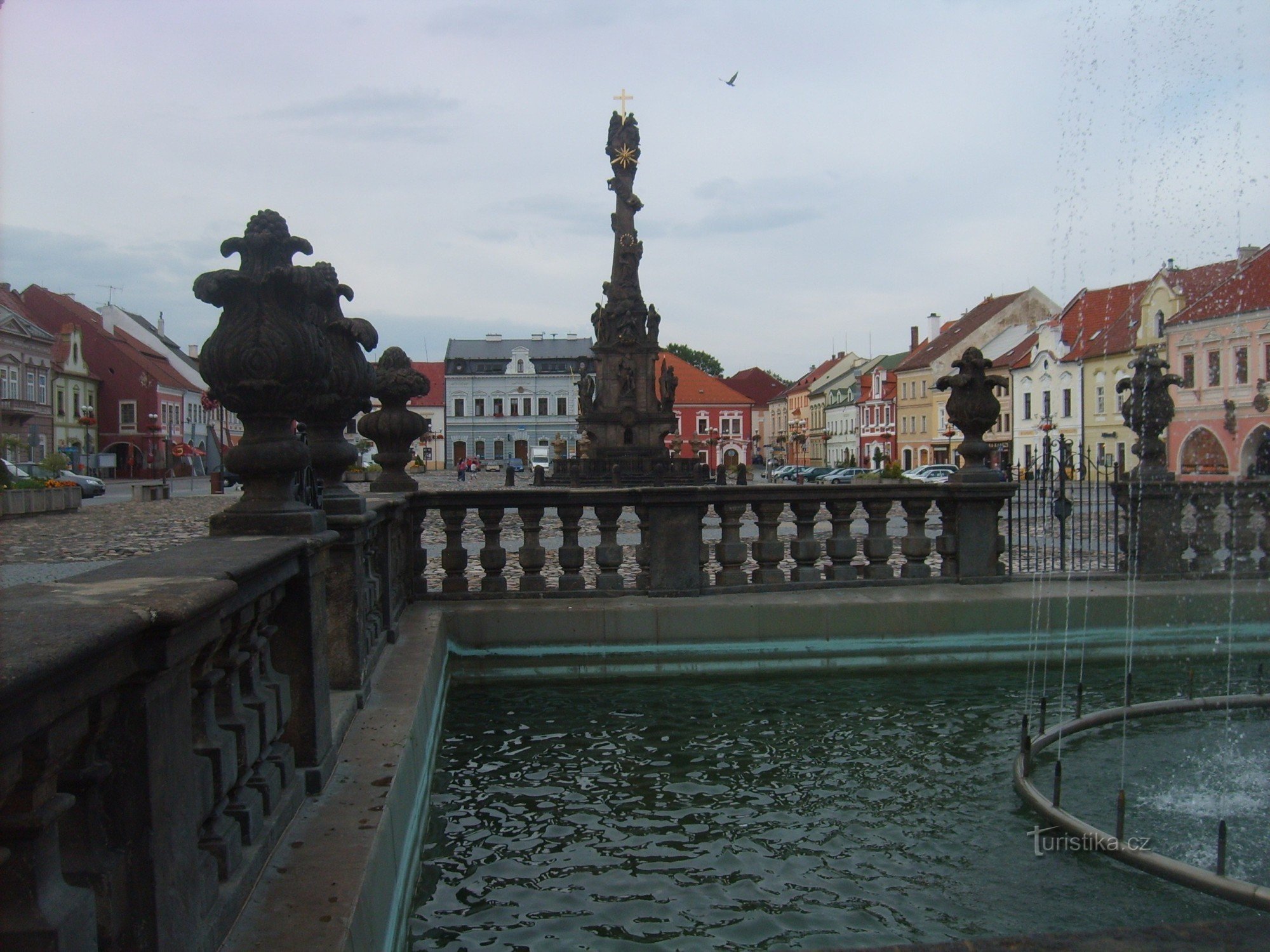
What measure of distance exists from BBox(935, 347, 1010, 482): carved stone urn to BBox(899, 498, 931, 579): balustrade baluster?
39 centimetres

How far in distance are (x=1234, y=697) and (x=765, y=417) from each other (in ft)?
425

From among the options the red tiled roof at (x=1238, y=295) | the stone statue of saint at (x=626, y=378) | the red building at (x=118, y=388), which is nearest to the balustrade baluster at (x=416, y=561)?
the red tiled roof at (x=1238, y=295)

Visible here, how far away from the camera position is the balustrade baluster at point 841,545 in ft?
29.0

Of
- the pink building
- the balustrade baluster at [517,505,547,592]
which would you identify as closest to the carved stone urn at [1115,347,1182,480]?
the balustrade baluster at [517,505,547,592]

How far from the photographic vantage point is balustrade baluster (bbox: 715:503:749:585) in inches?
337

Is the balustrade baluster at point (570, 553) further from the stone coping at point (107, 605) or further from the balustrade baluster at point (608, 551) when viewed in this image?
the stone coping at point (107, 605)

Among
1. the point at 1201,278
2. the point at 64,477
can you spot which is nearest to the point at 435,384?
the point at 64,477

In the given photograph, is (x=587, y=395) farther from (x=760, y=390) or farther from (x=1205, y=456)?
(x=760, y=390)

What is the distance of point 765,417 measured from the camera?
135500 millimetres

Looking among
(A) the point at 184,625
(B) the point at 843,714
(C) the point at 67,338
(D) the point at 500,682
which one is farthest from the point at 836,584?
(C) the point at 67,338

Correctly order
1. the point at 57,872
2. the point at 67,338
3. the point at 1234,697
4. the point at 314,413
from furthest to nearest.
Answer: the point at 67,338
the point at 1234,697
the point at 314,413
the point at 57,872

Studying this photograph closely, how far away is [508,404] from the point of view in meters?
106

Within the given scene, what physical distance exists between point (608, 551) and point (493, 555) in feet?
2.86

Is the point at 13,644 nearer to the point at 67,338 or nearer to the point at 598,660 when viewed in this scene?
the point at 598,660
